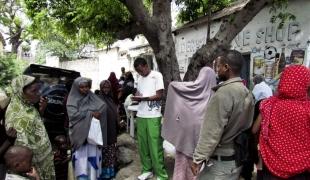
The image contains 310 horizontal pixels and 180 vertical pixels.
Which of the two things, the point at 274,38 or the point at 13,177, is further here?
the point at 274,38

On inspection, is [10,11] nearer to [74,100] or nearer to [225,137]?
[74,100]

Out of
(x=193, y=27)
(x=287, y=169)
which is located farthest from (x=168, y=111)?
(x=193, y=27)

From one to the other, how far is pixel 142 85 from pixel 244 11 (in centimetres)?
306

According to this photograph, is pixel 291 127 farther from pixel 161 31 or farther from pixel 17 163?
pixel 161 31

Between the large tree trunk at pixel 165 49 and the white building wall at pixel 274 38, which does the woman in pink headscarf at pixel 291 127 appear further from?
the white building wall at pixel 274 38

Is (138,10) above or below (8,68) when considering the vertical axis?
above

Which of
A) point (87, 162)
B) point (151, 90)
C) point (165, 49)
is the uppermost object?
point (165, 49)

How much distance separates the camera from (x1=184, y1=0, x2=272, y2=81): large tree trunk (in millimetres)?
7895

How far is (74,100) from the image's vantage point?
19.2ft

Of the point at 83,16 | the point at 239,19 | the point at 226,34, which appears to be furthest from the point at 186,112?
the point at 83,16

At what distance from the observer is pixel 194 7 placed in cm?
1327

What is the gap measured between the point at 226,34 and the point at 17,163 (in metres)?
5.44

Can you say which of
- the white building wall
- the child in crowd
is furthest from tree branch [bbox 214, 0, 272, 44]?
the child in crowd

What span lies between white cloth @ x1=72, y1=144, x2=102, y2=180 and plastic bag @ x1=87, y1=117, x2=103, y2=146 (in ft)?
0.41
